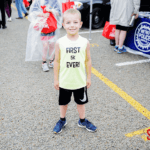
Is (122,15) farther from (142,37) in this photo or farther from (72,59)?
(72,59)

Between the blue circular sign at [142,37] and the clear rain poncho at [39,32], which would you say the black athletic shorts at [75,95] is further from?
the blue circular sign at [142,37]

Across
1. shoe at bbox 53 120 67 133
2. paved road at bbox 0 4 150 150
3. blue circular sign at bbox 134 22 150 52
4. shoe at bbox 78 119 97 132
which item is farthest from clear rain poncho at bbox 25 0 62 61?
blue circular sign at bbox 134 22 150 52

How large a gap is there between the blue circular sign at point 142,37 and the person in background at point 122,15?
28 centimetres

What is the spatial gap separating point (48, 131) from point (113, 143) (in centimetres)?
81

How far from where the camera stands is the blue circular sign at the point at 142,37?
4.22 meters

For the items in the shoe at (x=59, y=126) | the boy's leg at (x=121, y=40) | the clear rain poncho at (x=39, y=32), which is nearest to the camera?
the shoe at (x=59, y=126)

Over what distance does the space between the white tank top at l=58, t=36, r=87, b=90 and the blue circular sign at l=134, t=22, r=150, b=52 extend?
2.93 meters

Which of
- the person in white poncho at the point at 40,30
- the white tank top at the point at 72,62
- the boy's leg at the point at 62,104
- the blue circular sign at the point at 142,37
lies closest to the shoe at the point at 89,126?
the boy's leg at the point at 62,104

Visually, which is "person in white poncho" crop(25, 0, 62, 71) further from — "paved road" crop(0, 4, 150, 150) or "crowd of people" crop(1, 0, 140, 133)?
"paved road" crop(0, 4, 150, 150)

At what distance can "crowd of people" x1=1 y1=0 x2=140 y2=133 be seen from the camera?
5.92ft

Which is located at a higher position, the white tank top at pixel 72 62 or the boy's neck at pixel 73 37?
the boy's neck at pixel 73 37

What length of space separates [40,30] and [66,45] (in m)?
1.74

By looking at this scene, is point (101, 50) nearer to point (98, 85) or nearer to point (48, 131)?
point (98, 85)

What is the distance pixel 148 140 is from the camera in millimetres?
2084
